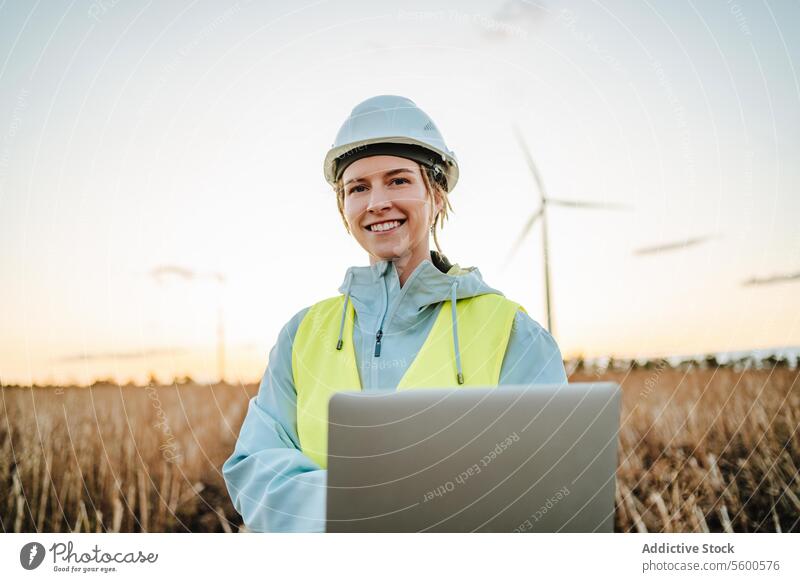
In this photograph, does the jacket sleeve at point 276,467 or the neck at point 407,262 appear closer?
the jacket sleeve at point 276,467

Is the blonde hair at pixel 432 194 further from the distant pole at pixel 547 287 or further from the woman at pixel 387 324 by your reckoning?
the distant pole at pixel 547 287

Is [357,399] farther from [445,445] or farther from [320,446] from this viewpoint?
[320,446]

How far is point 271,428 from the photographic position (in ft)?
→ 7.62

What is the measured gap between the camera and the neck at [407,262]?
2.56m

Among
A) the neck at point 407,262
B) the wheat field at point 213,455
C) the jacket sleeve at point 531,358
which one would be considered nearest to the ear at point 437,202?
the neck at point 407,262

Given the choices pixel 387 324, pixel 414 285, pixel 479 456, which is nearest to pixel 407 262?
pixel 414 285

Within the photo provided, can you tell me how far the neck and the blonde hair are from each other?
0.19m

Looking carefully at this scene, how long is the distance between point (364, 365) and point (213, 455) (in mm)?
1678

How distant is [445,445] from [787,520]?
92.8 inches

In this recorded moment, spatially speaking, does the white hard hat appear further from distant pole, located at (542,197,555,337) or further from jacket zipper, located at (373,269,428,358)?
distant pole, located at (542,197,555,337)

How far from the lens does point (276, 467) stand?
83.5 inches

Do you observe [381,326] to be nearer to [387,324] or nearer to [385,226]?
[387,324]

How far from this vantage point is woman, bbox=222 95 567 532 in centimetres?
233

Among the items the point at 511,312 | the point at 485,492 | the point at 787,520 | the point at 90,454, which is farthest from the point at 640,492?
the point at 90,454
